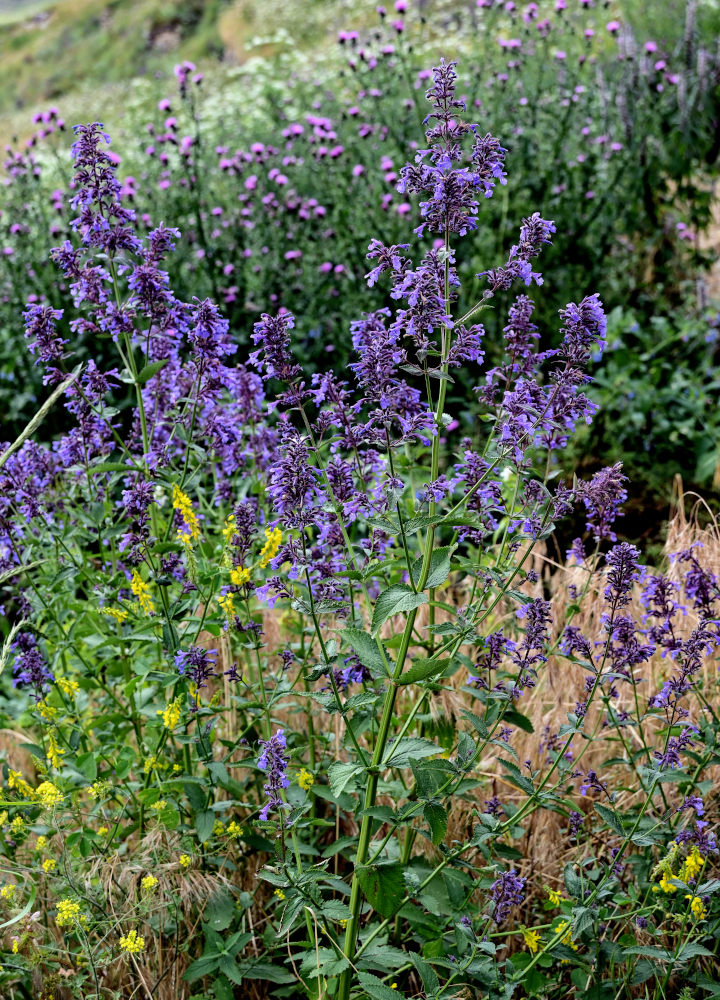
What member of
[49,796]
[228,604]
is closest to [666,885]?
Answer: [228,604]

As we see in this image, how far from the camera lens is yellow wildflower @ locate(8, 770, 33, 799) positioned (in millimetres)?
2600

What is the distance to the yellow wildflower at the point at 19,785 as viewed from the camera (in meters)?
2.60

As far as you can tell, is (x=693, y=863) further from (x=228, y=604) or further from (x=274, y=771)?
(x=228, y=604)

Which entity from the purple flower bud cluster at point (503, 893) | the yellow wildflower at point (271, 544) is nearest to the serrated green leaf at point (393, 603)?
the yellow wildflower at point (271, 544)

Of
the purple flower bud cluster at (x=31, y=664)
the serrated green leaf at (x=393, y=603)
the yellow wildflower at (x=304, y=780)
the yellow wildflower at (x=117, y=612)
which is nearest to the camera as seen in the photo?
the serrated green leaf at (x=393, y=603)

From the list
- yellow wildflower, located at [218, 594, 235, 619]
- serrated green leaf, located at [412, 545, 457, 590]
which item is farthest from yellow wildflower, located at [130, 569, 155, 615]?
serrated green leaf, located at [412, 545, 457, 590]

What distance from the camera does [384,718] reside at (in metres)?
2.11

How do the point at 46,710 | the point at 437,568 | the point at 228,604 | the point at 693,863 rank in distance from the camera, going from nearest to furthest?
1. the point at 437,568
2. the point at 693,863
3. the point at 228,604
4. the point at 46,710

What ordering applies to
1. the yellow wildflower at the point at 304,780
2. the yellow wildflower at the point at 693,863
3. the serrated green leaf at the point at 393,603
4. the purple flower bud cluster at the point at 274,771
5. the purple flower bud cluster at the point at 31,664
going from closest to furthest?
the serrated green leaf at the point at 393,603
the purple flower bud cluster at the point at 274,771
the yellow wildflower at the point at 693,863
the yellow wildflower at the point at 304,780
the purple flower bud cluster at the point at 31,664

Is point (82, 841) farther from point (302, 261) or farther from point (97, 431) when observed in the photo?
point (302, 261)

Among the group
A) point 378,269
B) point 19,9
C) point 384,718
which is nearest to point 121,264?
point 378,269

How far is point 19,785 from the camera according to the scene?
271cm

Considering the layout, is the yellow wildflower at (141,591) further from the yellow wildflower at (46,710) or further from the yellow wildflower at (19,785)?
the yellow wildflower at (19,785)

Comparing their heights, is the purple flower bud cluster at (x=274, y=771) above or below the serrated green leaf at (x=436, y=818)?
above
